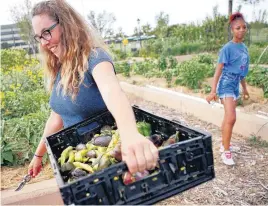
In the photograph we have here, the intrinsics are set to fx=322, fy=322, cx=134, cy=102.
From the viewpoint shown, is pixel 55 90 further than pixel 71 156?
Yes

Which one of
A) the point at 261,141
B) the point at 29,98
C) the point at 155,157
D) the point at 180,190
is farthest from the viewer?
the point at 29,98

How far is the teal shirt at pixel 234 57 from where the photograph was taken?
377 cm

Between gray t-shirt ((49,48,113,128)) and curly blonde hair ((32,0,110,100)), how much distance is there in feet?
0.13

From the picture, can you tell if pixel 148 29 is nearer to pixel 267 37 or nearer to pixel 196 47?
pixel 196 47

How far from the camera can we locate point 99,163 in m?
1.51

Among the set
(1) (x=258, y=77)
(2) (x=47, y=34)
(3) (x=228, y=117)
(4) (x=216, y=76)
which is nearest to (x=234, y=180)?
(3) (x=228, y=117)

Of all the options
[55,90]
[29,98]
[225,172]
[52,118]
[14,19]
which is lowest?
[225,172]

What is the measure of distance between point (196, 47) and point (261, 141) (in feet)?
47.0

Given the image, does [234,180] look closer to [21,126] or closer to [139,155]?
[139,155]

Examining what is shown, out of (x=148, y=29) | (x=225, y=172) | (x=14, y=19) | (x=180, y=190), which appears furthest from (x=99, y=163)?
(x=14, y=19)

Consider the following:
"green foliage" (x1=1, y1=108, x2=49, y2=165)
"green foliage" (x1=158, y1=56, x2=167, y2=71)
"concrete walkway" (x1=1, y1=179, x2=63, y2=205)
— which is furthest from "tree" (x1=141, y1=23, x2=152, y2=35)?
"concrete walkway" (x1=1, y1=179, x2=63, y2=205)

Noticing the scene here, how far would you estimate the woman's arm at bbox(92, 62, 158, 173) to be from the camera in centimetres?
113

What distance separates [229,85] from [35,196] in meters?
2.46

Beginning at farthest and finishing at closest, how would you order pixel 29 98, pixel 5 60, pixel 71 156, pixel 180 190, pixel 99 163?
1. pixel 5 60
2. pixel 29 98
3. pixel 71 156
4. pixel 99 163
5. pixel 180 190
